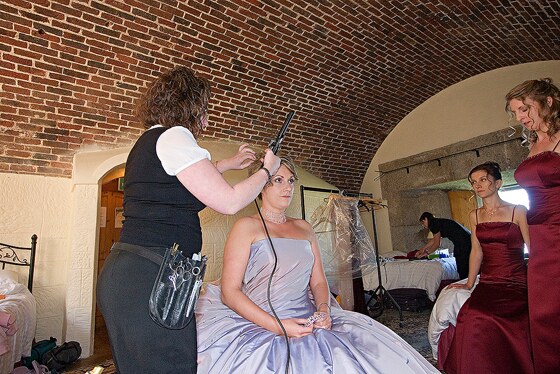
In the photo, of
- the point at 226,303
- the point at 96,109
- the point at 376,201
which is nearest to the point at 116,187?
the point at 96,109

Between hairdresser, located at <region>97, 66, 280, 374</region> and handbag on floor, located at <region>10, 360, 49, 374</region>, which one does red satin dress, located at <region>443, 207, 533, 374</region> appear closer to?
hairdresser, located at <region>97, 66, 280, 374</region>

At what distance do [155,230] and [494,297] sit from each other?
204 cm

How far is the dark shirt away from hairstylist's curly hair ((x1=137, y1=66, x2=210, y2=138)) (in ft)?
13.8

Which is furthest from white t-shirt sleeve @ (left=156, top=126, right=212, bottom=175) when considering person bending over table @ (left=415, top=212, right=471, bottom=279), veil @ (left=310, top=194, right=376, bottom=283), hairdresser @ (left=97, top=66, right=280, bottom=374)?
person bending over table @ (left=415, top=212, right=471, bottom=279)

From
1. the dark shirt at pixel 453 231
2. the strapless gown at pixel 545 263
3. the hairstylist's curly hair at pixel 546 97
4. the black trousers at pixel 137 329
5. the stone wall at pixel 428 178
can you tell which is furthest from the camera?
the stone wall at pixel 428 178

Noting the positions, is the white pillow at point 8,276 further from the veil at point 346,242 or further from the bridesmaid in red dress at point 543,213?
the bridesmaid in red dress at point 543,213

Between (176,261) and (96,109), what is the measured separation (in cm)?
342

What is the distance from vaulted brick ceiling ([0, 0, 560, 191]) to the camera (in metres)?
3.28

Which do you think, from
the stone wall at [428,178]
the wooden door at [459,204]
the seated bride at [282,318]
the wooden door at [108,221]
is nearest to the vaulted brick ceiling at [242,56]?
the stone wall at [428,178]

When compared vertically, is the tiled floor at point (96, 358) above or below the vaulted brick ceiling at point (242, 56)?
below

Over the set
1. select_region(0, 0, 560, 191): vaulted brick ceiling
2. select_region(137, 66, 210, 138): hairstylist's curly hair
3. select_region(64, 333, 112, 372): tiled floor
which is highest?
select_region(0, 0, 560, 191): vaulted brick ceiling

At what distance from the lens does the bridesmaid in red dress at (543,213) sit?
1668mm

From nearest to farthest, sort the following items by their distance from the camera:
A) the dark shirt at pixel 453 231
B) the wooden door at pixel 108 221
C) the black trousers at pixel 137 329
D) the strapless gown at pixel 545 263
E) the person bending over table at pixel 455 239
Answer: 1. the black trousers at pixel 137 329
2. the strapless gown at pixel 545 263
3. the person bending over table at pixel 455 239
4. the dark shirt at pixel 453 231
5. the wooden door at pixel 108 221

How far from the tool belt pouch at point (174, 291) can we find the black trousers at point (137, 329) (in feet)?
0.06
